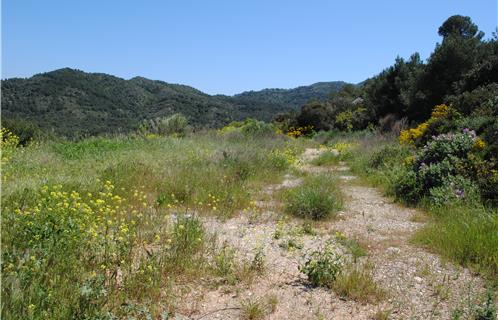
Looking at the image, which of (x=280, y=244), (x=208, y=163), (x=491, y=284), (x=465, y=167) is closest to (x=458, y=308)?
(x=491, y=284)

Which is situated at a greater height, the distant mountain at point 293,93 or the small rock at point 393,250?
the distant mountain at point 293,93

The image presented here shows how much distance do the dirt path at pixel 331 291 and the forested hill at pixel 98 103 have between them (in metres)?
37.0

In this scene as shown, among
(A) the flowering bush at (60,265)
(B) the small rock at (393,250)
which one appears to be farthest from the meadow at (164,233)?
(B) the small rock at (393,250)

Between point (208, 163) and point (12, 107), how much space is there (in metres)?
45.5

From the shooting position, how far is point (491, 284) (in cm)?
344

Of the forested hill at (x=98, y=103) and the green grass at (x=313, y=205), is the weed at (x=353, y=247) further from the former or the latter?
the forested hill at (x=98, y=103)

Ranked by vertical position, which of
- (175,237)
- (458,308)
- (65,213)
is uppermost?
(65,213)

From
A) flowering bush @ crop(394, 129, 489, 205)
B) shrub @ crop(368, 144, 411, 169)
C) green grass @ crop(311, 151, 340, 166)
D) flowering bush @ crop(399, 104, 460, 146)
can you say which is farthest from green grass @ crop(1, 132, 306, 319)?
flowering bush @ crop(399, 104, 460, 146)

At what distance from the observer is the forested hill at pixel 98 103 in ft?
151

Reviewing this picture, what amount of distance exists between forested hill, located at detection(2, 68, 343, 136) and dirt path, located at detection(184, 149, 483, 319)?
3703 cm

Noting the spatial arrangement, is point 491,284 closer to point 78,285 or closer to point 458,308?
point 458,308

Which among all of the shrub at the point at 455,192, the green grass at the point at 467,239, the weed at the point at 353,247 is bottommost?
the weed at the point at 353,247

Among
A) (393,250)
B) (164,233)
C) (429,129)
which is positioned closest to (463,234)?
(393,250)

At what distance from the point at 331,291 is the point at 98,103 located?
56364 millimetres
